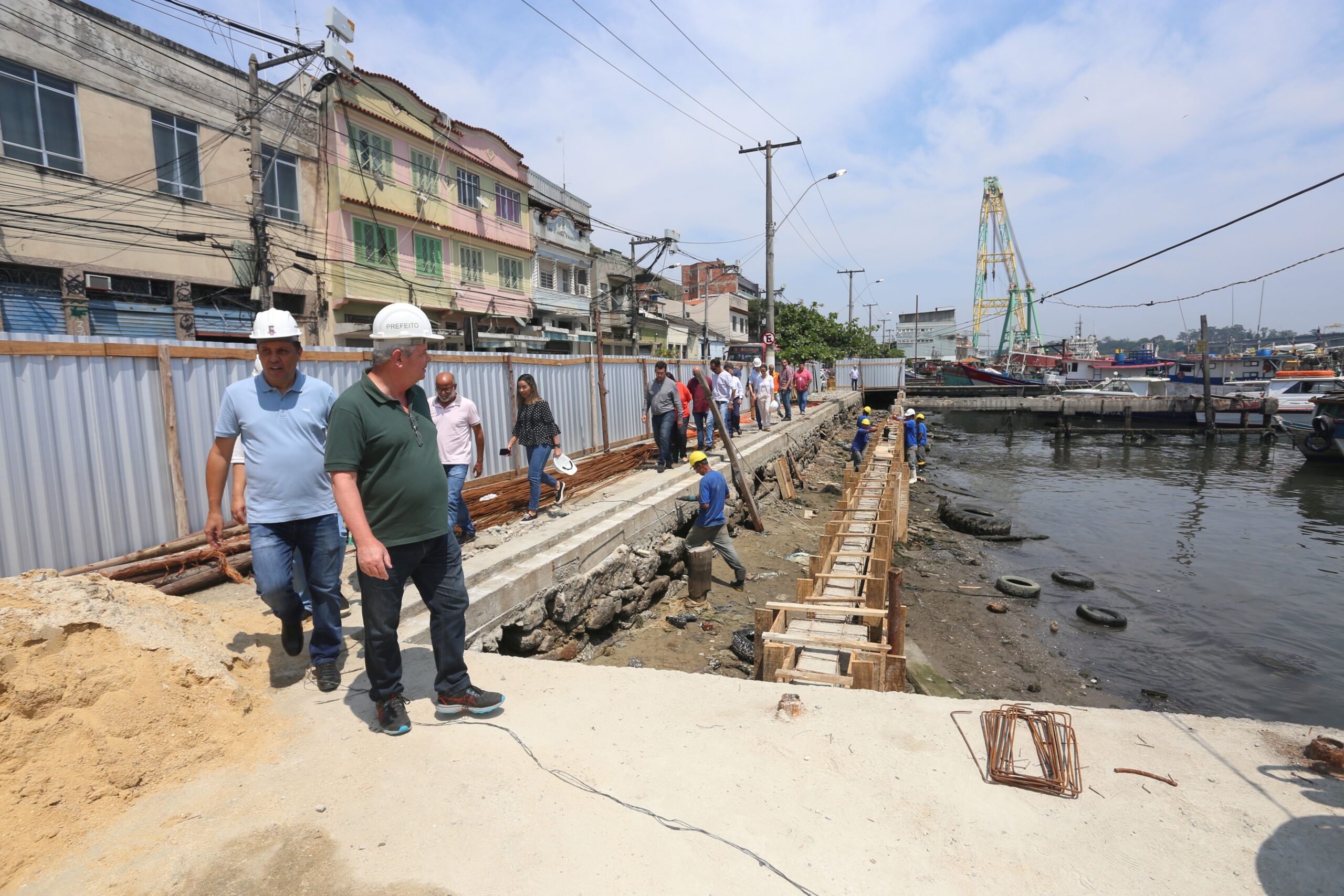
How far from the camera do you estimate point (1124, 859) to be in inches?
82.5

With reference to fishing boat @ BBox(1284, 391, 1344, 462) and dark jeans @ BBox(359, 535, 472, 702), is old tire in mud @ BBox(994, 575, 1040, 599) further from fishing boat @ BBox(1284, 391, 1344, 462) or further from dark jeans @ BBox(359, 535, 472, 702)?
fishing boat @ BBox(1284, 391, 1344, 462)

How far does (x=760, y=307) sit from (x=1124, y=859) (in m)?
63.5

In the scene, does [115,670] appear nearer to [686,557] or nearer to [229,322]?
[686,557]

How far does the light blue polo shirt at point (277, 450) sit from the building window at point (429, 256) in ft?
70.5

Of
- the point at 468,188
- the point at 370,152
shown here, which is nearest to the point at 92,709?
the point at 370,152

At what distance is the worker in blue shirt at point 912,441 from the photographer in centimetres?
1753

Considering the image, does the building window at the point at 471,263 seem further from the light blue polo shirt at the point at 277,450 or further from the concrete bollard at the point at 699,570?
the light blue polo shirt at the point at 277,450

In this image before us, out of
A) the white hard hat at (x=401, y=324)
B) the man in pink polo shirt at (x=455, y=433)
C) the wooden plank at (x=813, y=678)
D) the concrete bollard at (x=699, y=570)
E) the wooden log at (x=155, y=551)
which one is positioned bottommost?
the concrete bollard at (x=699, y=570)

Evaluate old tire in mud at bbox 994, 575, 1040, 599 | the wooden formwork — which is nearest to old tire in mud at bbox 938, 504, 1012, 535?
old tire in mud at bbox 994, 575, 1040, 599

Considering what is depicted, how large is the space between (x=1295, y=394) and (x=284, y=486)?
43.1 meters

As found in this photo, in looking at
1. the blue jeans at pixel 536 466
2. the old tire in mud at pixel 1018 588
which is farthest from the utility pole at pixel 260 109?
the old tire in mud at pixel 1018 588

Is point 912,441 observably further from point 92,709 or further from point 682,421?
point 92,709

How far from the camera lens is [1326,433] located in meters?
22.8

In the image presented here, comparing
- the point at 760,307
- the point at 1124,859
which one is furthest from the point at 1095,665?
the point at 760,307
